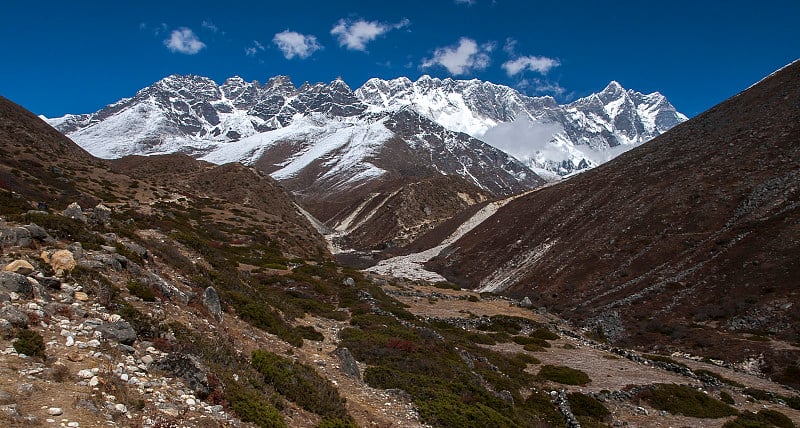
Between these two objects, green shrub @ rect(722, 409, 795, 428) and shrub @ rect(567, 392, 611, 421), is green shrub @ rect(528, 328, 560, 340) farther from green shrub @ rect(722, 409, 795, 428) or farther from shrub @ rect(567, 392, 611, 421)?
green shrub @ rect(722, 409, 795, 428)

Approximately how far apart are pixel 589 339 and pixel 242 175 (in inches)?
3759

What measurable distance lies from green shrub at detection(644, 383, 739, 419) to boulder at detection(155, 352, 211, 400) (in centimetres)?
2297

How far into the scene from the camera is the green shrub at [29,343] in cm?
945

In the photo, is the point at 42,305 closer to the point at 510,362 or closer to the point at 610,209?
the point at 510,362

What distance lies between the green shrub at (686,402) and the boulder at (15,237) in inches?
1107

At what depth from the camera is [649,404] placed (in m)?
24.1

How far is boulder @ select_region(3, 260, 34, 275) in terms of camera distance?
1179cm

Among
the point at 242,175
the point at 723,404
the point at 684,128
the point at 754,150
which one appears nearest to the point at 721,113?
the point at 684,128

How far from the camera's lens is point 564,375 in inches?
1051

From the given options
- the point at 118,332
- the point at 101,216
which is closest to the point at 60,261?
the point at 118,332

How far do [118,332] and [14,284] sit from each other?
2847 millimetres

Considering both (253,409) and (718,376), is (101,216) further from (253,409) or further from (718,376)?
(718,376)

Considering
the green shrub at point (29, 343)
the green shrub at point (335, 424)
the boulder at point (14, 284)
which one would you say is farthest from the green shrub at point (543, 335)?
the green shrub at point (29, 343)

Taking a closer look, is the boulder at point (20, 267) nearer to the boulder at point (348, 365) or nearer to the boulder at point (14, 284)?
Result: the boulder at point (14, 284)
